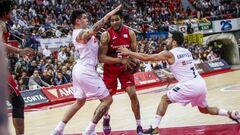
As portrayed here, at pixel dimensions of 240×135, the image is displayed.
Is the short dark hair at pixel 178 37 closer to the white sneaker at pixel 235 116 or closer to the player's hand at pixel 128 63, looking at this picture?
the player's hand at pixel 128 63

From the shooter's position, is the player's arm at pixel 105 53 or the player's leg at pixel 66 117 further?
the player's arm at pixel 105 53

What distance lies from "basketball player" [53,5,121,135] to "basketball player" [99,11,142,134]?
0.22 meters

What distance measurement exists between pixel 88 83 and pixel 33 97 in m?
8.89

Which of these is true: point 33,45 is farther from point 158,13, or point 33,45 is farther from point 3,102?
point 3,102

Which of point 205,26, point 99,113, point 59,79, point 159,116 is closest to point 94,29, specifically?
point 99,113

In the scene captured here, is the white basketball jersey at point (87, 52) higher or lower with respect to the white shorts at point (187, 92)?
higher

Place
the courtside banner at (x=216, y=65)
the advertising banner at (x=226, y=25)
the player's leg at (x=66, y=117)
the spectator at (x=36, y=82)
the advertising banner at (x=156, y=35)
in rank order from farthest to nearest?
the advertising banner at (x=226, y=25)
the advertising banner at (x=156, y=35)
the courtside banner at (x=216, y=65)
the spectator at (x=36, y=82)
the player's leg at (x=66, y=117)

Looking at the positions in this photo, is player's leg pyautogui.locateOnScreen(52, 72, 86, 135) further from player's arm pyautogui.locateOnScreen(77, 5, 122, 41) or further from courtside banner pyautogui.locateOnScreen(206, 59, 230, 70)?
courtside banner pyautogui.locateOnScreen(206, 59, 230, 70)

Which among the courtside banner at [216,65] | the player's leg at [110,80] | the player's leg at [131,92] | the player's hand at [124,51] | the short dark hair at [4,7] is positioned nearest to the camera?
the short dark hair at [4,7]

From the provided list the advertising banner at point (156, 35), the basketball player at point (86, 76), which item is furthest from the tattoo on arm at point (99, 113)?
the advertising banner at point (156, 35)

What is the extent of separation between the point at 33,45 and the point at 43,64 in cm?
243

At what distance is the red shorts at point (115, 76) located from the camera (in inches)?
245

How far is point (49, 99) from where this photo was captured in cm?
1468

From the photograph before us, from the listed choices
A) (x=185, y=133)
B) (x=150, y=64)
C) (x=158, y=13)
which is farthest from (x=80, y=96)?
(x=158, y=13)
